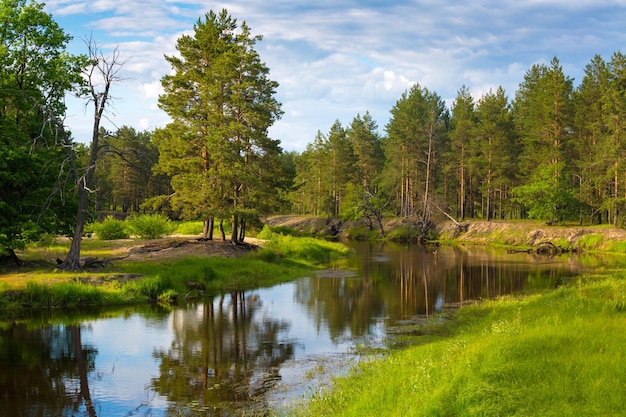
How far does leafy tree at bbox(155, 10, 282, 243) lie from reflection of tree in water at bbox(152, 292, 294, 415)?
1562cm

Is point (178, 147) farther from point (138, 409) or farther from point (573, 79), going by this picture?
point (573, 79)

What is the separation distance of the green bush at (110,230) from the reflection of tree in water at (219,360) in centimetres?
2407

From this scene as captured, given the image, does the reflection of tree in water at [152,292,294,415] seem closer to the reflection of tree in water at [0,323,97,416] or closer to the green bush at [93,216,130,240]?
the reflection of tree in water at [0,323,97,416]

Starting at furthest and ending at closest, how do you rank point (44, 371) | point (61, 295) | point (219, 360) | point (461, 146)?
point (461, 146) < point (61, 295) < point (219, 360) < point (44, 371)

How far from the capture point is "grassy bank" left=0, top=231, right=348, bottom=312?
24016 millimetres

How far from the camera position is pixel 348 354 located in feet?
57.5

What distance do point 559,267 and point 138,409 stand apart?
37.8m

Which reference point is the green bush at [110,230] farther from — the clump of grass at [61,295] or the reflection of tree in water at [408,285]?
the clump of grass at [61,295]

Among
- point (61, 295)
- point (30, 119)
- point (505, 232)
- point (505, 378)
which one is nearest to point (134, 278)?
point (61, 295)

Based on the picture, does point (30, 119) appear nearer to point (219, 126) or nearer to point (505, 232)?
point (219, 126)

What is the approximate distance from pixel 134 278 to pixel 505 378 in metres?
21.5

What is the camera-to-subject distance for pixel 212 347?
18719 millimetres

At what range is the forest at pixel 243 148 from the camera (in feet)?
92.1

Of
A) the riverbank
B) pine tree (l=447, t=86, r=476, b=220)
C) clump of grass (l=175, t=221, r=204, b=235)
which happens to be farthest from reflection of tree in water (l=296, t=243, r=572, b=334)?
pine tree (l=447, t=86, r=476, b=220)
